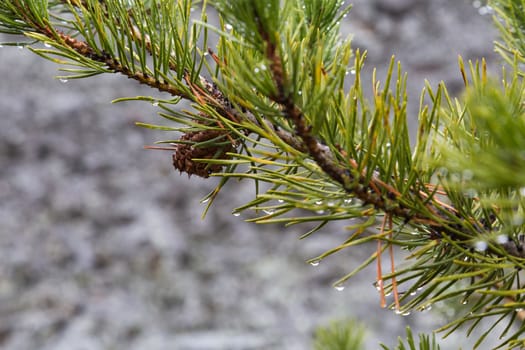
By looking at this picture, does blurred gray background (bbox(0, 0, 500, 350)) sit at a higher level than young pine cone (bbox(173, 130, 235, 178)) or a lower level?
lower

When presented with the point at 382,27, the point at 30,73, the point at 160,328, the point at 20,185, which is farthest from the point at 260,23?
the point at 382,27

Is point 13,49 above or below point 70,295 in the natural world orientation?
above

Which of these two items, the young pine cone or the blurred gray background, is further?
the blurred gray background

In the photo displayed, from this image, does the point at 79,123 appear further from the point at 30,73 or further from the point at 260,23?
the point at 260,23

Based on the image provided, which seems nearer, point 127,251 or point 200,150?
point 200,150

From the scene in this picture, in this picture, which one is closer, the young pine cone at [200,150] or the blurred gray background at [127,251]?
the young pine cone at [200,150]

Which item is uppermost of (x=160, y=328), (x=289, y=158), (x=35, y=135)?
(x=289, y=158)

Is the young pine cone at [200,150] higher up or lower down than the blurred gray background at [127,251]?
higher up

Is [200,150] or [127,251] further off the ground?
[200,150]
